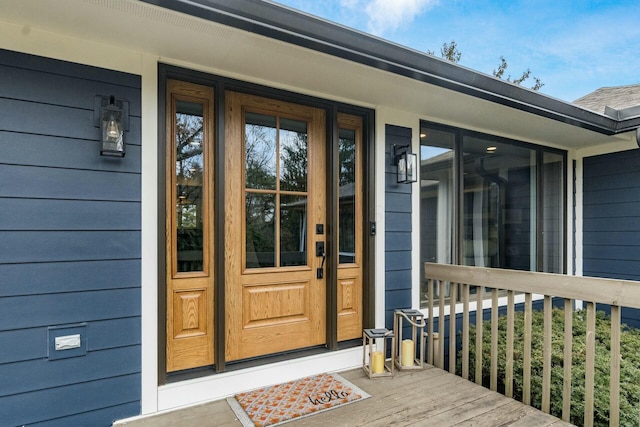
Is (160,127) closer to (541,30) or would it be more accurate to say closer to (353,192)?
(353,192)

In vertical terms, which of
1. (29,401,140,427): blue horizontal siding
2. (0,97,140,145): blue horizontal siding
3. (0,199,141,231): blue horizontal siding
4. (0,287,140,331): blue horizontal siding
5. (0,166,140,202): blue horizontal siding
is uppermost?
(0,97,140,145): blue horizontal siding

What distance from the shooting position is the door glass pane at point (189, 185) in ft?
7.93

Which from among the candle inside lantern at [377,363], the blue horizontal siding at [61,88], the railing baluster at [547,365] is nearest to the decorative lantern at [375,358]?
the candle inside lantern at [377,363]

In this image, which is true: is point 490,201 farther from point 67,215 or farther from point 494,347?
point 67,215

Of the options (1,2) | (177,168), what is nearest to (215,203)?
(177,168)

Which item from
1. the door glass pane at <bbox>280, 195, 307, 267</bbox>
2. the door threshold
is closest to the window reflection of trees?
the door glass pane at <bbox>280, 195, 307, 267</bbox>

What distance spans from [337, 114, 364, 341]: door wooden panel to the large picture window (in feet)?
2.41

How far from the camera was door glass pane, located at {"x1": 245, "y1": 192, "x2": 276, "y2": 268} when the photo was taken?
264cm

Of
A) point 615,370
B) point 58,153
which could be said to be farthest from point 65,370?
point 615,370

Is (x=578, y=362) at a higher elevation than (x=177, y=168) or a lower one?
lower

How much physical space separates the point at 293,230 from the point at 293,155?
1.95 feet

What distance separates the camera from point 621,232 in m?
4.22

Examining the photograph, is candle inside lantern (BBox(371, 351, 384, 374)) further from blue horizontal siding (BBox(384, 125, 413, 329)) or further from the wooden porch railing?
the wooden porch railing

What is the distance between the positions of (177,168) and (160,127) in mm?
289
